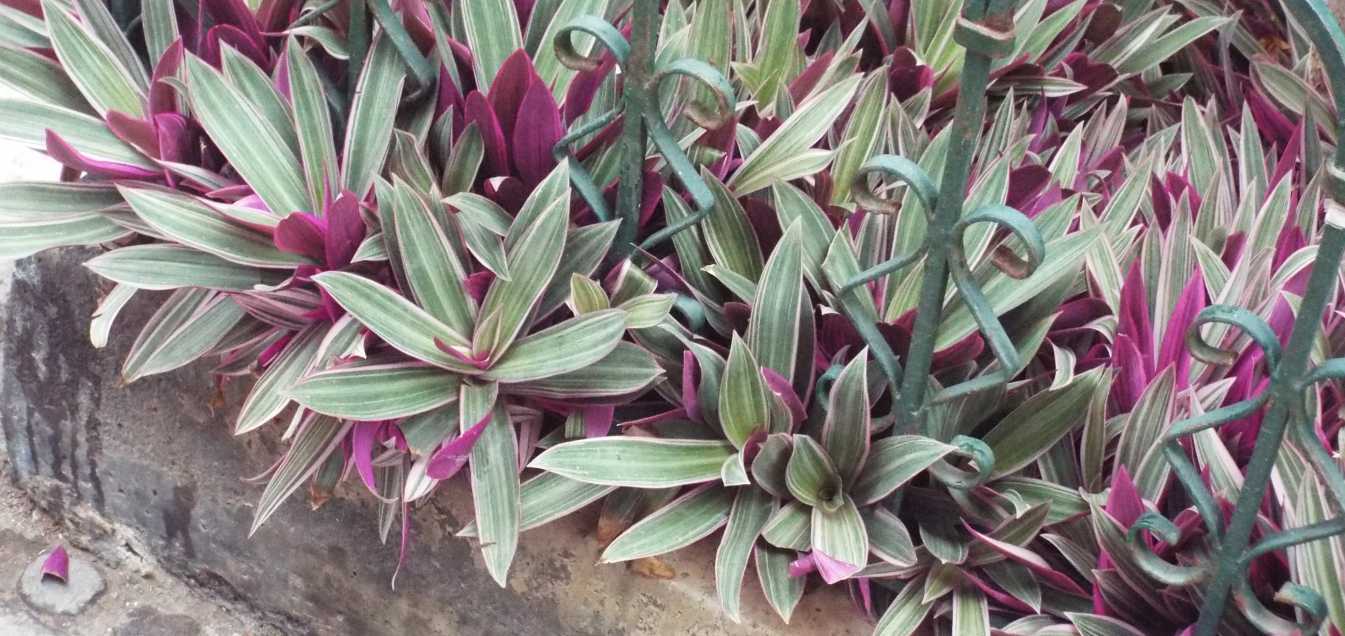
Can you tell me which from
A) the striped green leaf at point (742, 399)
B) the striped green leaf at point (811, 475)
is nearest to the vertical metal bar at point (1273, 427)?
the striped green leaf at point (811, 475)

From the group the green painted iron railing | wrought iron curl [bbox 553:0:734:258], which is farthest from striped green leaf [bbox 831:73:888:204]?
the green painted iron railing

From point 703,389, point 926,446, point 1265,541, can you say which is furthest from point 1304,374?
point 703,389

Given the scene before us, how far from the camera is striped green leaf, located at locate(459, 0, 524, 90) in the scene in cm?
189

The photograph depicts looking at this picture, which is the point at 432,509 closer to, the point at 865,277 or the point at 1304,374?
the point at 865,277

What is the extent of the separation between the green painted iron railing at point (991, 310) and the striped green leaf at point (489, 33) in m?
0.31

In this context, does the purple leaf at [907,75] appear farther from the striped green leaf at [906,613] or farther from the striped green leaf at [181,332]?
the striped green leaf at [181,332]

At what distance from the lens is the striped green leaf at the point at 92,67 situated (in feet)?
5.99

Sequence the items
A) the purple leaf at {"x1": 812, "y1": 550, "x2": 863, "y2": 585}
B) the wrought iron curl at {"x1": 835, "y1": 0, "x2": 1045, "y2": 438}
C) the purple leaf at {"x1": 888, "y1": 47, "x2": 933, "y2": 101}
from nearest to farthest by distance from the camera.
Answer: the wrought iron curl at {"x1": 835, "y1": 0, "x2": 1045, "y2": 438} → the purple leaf at {"x1": 812, "y1": 550, "x2": 863, "y2": 585} → the purple leaf at {"x1": 888, "y1": 47, "x2": 933, "y2": 101}

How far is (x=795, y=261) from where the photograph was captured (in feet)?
5.30

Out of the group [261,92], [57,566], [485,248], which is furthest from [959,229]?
[57,566]

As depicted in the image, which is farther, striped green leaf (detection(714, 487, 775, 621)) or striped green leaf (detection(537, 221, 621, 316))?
striped green leaf (detection(537, 221, 621, 316))

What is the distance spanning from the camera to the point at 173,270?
1678 millimetres

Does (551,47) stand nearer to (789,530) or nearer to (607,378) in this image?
Answer: (607,378)

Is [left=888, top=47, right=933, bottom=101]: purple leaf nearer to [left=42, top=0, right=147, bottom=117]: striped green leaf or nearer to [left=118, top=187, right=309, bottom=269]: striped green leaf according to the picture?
[left=118, top=187, right=309, bottom=269]: striped green leaf
